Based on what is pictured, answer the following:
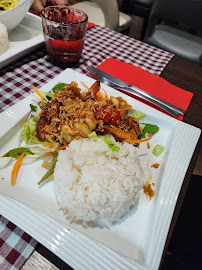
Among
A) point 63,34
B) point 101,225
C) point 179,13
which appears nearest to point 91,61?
point 63,34

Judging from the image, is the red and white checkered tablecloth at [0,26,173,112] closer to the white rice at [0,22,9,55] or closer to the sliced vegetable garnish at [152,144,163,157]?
the white rice at [0,22,9,55]

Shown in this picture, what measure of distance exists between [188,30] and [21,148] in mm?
2907

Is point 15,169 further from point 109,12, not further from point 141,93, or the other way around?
point 109,12

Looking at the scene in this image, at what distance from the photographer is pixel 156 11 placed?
2982mm

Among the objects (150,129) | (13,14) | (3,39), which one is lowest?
(150,129)

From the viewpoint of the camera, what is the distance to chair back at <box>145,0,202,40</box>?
275 cm

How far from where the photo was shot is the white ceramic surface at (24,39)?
1.42m

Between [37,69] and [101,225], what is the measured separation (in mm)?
1128

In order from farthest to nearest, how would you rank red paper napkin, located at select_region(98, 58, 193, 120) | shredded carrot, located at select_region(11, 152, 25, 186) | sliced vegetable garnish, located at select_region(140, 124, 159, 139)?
red paper napkin, located at select_region(98, 58, 193, 120) < sliced vegetable garnish, located at select_region(140, 124, 159, 139) < shredded carrot, located at select_region(11, 152, 25, 186)

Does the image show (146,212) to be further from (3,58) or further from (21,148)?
(3,58)

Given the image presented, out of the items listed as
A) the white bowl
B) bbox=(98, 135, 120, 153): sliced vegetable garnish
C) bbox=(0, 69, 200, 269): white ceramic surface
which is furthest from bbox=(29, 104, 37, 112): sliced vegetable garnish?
the white bowl

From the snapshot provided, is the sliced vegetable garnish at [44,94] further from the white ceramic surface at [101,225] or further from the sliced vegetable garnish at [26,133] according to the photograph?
the sliced vegetable garnish at [26,133]

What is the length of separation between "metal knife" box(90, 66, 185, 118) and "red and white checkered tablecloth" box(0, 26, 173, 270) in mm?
246

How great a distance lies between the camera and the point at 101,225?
79 cm
